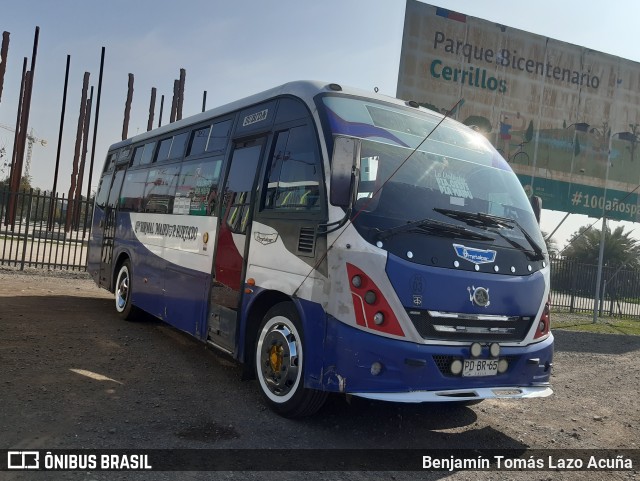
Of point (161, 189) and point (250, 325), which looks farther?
point (161, 189)

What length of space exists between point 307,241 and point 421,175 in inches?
45.8

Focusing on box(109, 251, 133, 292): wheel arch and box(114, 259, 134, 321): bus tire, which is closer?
box(114, 259, 134, 321): bus tire

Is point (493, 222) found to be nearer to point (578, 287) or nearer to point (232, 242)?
point (232, 242)

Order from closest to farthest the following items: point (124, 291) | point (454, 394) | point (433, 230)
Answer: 1. point (454, 394)
2. point (433, 230)
3. point (124, 291)

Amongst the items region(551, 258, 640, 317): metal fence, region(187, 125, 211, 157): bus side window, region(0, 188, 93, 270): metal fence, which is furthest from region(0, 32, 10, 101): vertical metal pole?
region(551, 258, 640, 317): metal fence

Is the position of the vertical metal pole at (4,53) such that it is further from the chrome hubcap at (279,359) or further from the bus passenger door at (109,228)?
the chrome hubcap at (279,359)

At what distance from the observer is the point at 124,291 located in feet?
31.8

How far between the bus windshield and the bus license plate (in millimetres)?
1050

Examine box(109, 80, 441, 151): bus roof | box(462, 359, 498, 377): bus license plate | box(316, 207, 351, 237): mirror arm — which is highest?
box(109, 80, 441, 151): bus roof

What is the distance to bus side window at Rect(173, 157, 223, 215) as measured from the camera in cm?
673

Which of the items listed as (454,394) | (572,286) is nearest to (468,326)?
(454,394)

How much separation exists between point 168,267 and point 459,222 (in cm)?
431

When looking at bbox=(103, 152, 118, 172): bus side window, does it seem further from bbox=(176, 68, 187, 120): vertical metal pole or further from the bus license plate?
bbox=(176, 68, 187, 120): vertical metal pole

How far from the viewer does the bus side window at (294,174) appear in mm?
4977
